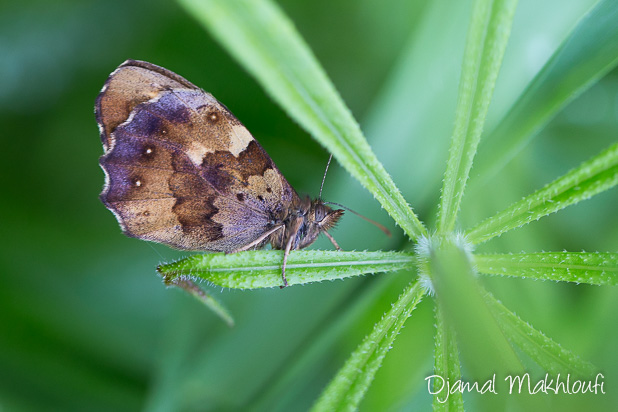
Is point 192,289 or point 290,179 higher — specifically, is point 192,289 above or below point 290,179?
below

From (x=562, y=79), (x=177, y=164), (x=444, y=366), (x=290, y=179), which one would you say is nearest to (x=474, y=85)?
(x=562, y=79)

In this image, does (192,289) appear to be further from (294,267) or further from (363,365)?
(363,365)

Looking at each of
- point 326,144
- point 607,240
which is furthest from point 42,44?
point 607,240

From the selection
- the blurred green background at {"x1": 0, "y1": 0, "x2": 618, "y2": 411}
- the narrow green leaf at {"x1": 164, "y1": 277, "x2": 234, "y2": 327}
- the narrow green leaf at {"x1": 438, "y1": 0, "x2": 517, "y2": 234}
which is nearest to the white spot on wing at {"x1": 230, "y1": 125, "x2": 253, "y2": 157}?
the narrow green leaf at {"x1": 164, "y1": 277, "x2": 234, "y2": 327}

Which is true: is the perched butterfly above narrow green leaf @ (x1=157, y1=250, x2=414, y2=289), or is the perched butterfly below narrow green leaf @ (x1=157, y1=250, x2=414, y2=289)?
above

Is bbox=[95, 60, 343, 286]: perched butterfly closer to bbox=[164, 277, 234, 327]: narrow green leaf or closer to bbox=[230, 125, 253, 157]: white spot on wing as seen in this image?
bbox=[230, 125, 253, 157]: white spot on wing

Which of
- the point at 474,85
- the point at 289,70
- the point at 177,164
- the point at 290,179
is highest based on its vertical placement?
the point at 290,179

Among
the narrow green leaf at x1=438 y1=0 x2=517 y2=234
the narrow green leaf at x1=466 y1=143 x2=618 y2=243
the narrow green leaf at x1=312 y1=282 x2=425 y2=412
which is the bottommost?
the narrow green leaf at x1=312 y1=282 x2=425 y2=412

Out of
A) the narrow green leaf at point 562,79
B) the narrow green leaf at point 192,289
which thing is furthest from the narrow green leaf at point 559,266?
the narrow green leaf at point 192,289
